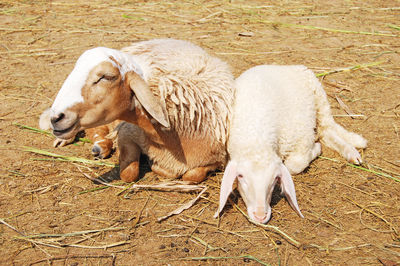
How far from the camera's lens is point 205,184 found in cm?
398

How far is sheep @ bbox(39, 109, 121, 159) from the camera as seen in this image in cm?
421

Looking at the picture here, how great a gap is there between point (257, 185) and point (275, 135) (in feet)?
1.95

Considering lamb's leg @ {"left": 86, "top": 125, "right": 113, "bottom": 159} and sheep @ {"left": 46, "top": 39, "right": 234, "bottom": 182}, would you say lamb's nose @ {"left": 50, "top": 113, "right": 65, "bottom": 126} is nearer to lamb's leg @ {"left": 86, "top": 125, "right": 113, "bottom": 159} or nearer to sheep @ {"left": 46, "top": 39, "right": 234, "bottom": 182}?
sheep @ {"left": 46, "top": 39, "right": 234, "bottom": 182}

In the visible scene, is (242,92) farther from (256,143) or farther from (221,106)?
(256,143)

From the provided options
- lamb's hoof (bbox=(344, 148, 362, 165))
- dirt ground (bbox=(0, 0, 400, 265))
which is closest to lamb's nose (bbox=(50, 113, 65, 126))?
dirt ground (bbox=(0, 0, 400, 265))

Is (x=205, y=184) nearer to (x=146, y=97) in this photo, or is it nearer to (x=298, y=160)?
(x=298, y=160)

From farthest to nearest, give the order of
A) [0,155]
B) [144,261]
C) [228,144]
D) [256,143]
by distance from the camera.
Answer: [0,155] < [228,144] < [256,143] < [144,261]

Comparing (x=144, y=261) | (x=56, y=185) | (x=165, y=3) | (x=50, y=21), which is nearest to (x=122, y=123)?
(x=56, y=185)

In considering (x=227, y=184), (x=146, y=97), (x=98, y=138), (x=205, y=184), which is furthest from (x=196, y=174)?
(x=98, y=138)

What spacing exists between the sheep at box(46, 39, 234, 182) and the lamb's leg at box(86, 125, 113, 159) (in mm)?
393

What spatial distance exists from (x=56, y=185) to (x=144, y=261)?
131 centimetres

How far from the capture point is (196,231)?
3373 mm

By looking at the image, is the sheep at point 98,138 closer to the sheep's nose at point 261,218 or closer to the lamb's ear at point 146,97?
the lamb's ear at point 146,97

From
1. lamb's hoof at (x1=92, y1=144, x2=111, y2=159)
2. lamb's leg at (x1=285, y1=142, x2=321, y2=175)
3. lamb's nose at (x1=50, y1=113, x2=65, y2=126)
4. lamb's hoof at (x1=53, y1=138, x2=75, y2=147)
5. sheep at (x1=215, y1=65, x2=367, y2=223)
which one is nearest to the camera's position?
lamb's nose at (x1=50, y1=113, x2=65, y2=126)
